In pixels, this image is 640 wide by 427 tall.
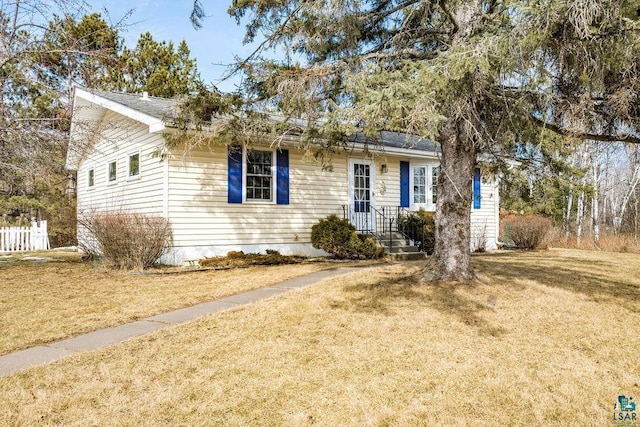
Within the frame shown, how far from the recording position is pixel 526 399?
3385mm

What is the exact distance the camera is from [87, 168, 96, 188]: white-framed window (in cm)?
1624

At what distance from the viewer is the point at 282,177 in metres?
12.8

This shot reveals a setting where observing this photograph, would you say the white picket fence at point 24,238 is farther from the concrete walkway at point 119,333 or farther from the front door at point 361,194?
the concrete walkway at point 119,333

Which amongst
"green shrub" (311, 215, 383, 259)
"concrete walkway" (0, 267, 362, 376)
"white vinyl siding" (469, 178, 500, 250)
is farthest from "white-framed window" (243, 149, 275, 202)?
"white vinyl siding" (469, 178, 500, 250)

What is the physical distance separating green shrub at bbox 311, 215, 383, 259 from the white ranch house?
1021 mm

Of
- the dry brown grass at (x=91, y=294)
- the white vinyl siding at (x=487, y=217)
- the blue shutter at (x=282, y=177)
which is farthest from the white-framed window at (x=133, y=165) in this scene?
the white vinyl siding at (x=487, y=217)

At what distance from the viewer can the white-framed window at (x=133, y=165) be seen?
12.9 m

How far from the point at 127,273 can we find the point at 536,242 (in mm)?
13409

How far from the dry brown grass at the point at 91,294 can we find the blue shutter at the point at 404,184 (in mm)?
4991

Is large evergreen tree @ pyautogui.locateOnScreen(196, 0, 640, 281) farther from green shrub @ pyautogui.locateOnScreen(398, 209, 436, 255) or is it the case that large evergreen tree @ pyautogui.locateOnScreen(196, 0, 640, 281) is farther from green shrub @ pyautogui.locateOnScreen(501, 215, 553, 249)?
green shrub @ pyautogui.locateOnScreen(501, 215, 553, 249)

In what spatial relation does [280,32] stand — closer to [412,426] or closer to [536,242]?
[412,426]

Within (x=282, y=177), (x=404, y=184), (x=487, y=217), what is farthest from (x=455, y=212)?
(x=487, y=217)

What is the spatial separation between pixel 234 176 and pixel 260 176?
79 cm

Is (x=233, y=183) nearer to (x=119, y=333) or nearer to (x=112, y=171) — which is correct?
(x=112, y=171)
